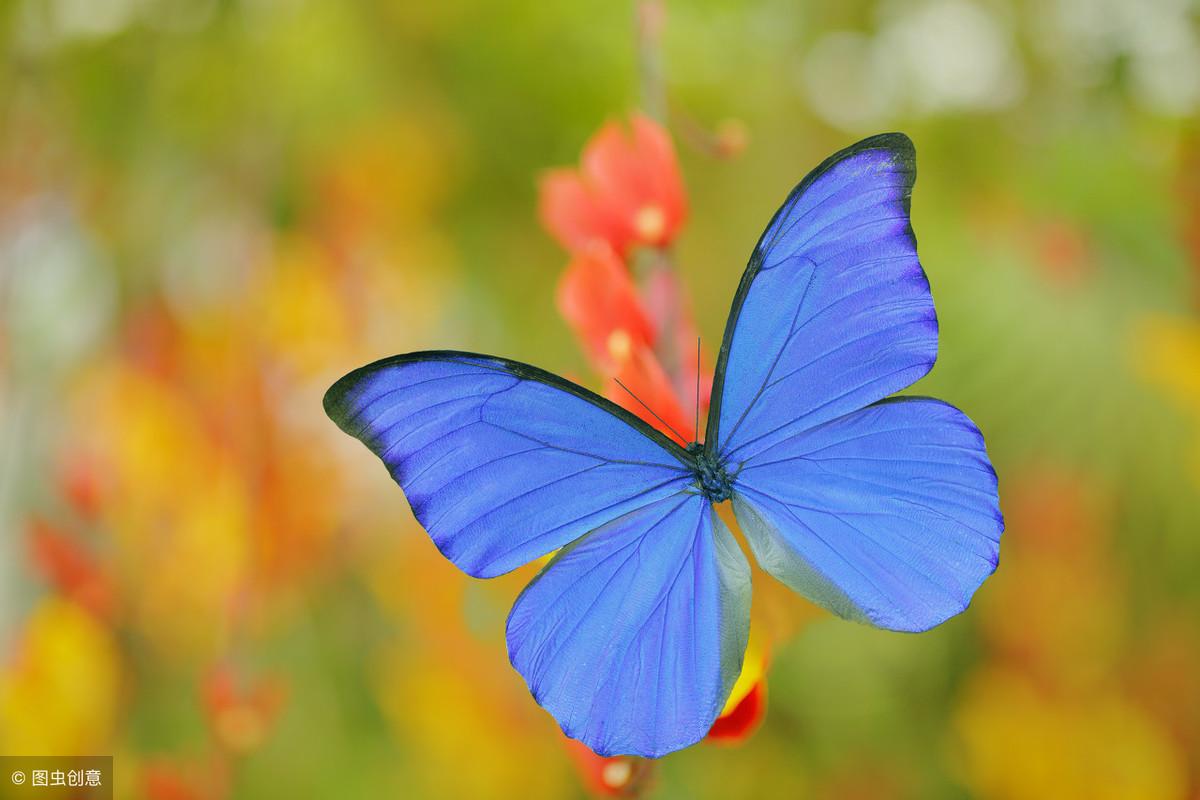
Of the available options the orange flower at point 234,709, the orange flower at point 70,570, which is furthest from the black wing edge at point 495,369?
the orange flower at point 70,570

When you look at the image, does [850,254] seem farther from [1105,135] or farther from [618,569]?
[1105,135]

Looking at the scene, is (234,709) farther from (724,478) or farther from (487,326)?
(487,326)

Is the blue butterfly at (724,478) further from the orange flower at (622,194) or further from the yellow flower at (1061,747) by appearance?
the yellow flower at (1061,747)

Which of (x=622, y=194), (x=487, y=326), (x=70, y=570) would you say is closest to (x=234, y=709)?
(x=70, y=570)

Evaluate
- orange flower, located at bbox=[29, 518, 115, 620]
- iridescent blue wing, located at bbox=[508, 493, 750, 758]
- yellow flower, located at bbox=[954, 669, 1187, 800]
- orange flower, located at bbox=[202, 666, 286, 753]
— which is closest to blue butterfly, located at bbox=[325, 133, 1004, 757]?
iridescent blue wing, located at bbox=[508, 493, 750, 758]

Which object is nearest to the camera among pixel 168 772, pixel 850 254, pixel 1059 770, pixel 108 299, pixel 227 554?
pixel 850 254

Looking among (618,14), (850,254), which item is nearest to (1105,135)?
(618,14)

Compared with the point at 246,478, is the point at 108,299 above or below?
above
